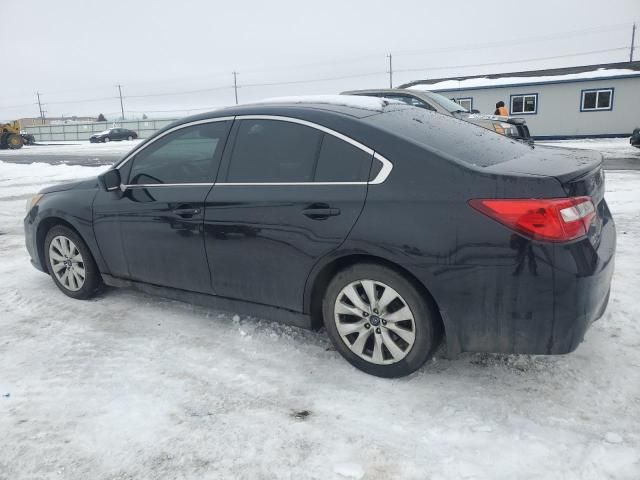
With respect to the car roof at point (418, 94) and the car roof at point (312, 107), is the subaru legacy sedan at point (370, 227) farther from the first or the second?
the car roof at point (418, 94)

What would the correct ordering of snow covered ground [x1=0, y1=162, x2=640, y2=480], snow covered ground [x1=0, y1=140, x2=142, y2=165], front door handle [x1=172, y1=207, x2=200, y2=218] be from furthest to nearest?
snow covered ground [x1=0, y1=140, x2=142, y2=165]
front door handle [x1=172, y1=207, x2=200, y2=218]
snow covered ground [x1=0, y1=162, x2=640, y2=480]

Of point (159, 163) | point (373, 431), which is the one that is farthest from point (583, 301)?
point (159, 163)

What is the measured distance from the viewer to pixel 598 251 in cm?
264

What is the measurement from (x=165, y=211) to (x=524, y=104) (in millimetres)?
26234

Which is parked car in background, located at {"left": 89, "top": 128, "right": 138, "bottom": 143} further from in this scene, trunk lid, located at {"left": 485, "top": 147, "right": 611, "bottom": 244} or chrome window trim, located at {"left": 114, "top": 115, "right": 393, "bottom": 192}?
trunk lid, located at {"left": 485, "top": 147, "right": 611, "bottom": 244}

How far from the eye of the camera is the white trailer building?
2434 cm

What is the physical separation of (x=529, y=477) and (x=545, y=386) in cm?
82

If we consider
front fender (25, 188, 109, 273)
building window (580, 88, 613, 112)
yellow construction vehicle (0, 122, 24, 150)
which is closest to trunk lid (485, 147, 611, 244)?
front fender (25, 188, 109, 273)

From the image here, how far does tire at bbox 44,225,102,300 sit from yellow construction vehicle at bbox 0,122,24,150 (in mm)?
36545

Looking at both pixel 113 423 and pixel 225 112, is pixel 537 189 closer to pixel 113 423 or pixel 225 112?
pixel 225 112

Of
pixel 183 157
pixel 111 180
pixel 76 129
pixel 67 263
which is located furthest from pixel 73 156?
pixel 76 129

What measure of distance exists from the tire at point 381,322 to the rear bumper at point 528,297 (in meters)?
0.15

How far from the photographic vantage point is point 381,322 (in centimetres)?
295

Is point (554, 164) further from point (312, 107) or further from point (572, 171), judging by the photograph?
point (312, 107)
